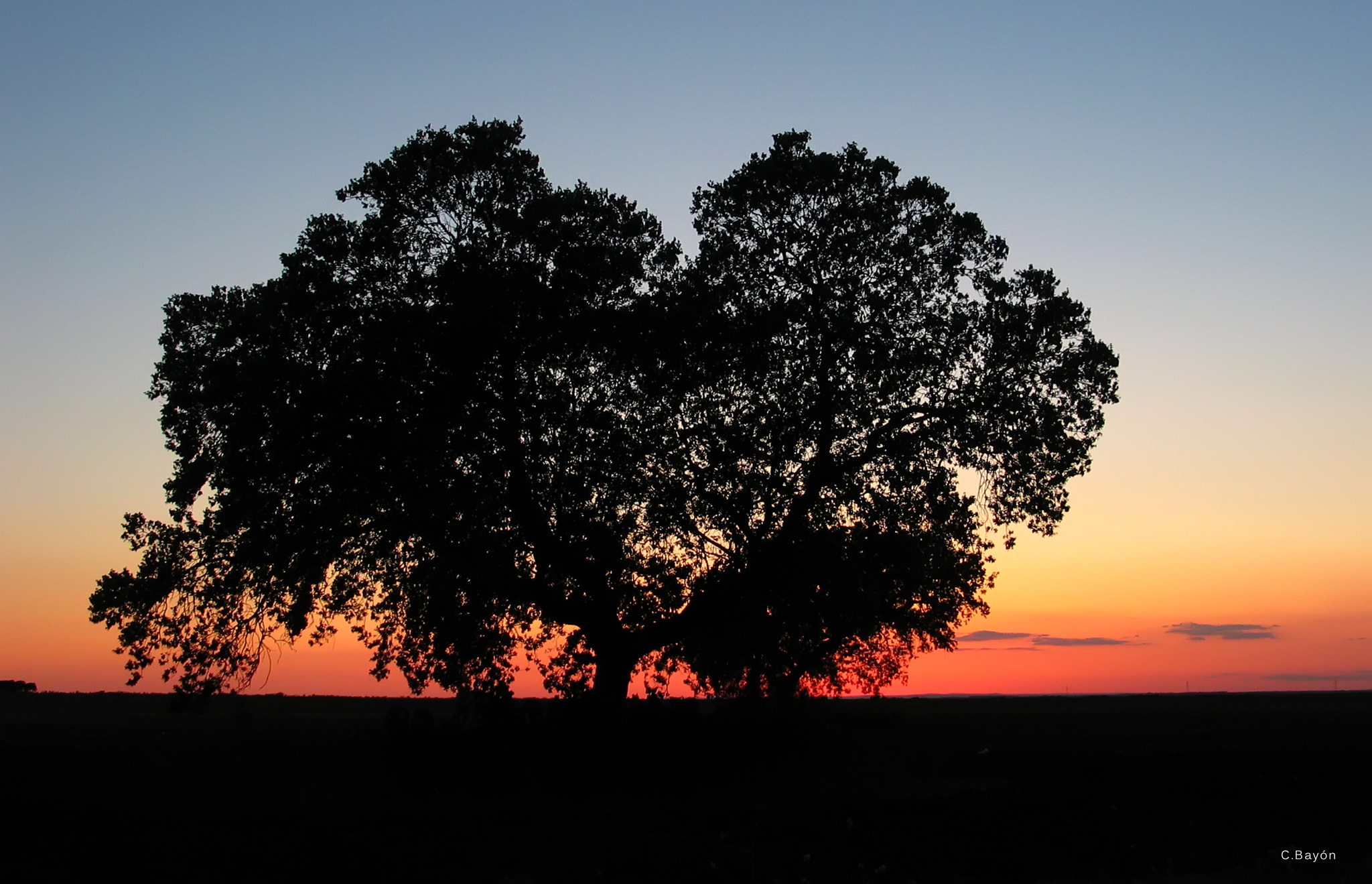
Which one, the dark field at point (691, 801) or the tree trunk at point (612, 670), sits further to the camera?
the tree trunk at point (612, 670)

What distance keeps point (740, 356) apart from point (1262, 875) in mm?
15486

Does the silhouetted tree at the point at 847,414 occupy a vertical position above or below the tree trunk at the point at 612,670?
above

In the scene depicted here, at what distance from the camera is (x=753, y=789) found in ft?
82.7

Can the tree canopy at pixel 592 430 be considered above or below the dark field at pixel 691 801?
above

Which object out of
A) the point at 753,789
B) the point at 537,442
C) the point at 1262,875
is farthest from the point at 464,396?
the point at 1262,875

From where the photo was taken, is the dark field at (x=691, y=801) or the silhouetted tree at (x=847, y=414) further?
the silhouetted tree at (x=847, y=414)

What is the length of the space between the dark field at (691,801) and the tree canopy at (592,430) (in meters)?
1.90

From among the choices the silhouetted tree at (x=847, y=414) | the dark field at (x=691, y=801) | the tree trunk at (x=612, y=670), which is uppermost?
the silhouetted tree at (x=847, y=414)

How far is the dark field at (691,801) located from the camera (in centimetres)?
1767

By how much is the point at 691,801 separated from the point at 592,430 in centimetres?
860

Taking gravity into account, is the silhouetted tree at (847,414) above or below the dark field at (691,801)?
above

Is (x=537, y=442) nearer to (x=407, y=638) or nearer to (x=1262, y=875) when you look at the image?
(x=407, y=638)

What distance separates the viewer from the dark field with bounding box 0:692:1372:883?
17.7 meters

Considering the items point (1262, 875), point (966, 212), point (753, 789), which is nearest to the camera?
point (1262, 875)
